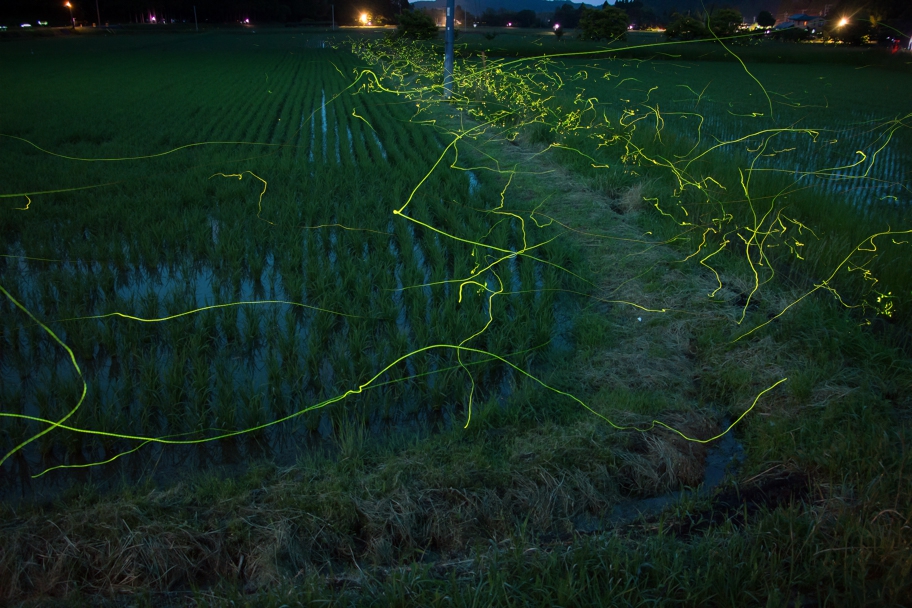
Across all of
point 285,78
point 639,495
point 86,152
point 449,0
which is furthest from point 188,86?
point 639,495

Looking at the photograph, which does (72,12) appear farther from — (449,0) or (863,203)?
(863,203)

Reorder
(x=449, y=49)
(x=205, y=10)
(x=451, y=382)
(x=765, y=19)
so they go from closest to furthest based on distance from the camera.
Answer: (x=451, y=382) → (x=449, y=49) → (x=765, y=19) → (x=205, y=10)

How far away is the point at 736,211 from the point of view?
216 inches

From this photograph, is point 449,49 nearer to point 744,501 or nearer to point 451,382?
point 451,382

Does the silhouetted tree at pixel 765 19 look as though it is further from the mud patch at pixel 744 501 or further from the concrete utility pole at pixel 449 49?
the mud patch at pixel 744 501

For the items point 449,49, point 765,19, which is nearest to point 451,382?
point 449,49

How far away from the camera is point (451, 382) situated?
3.18 meters

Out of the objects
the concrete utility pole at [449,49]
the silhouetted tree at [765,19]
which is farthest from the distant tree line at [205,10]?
the concrete utility pole at [449,49]

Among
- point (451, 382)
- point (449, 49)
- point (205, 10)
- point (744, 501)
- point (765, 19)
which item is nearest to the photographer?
point (744, 501)

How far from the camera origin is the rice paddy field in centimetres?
203

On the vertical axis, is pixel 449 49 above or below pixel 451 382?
above

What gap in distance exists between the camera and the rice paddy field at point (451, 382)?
2033 millimetres

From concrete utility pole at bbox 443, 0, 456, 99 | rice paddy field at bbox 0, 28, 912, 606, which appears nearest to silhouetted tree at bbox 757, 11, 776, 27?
concrete utility pole at bbox 443, 0, 456, 99

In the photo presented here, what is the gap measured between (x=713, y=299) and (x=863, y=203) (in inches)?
120
